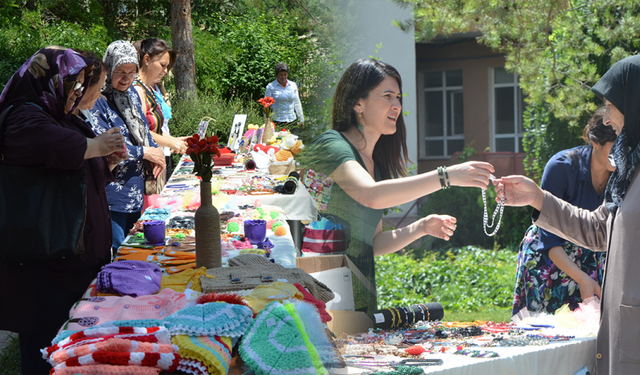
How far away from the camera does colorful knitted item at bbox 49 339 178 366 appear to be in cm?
112

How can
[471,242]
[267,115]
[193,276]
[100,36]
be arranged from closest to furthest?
[471,242] < [193,276] < [267,115] < [100,36]

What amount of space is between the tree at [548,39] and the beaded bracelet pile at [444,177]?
0.29 m

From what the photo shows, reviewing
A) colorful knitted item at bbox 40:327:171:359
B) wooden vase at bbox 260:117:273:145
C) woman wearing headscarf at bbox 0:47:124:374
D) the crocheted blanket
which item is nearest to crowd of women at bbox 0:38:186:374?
woman wearing headscarf at bbox 0:47:124:374

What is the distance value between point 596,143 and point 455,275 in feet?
3.49

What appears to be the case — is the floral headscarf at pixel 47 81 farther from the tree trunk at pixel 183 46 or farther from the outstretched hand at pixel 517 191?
the tree trunk at pixel 183 46

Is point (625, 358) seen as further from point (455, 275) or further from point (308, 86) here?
point (308, 86)

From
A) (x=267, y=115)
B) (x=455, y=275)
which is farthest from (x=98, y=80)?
Result: (x=267, y=115)

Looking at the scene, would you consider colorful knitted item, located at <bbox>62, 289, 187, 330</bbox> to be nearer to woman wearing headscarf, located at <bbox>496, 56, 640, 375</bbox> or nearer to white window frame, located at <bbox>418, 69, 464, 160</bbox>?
white window frame, located at <bbox>418, 69, 464, 160</bbox>

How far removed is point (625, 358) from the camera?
162 cm

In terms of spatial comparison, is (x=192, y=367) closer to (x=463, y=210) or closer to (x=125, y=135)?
(x=463, y=210)

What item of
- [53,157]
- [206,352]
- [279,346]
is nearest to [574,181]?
[279,346]

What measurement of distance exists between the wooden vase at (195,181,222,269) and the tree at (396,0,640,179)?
1020 mm

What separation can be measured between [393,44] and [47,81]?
4.45ft

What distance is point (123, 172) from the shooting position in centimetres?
272
